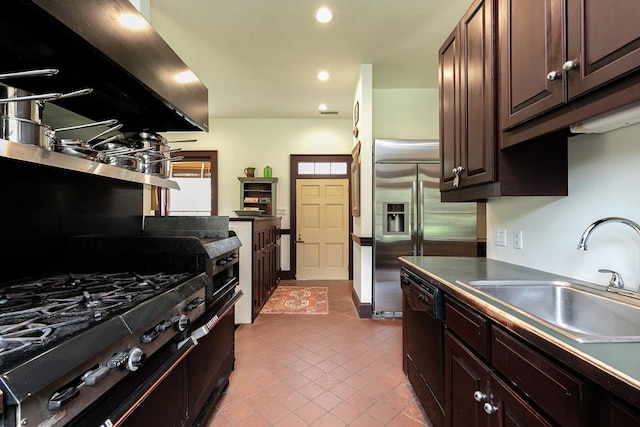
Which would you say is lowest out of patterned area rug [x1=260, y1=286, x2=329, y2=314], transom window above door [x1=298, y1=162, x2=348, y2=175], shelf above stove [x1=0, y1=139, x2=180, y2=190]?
patterned area rug [x1=260, y1=286, x2=329, y2=314]

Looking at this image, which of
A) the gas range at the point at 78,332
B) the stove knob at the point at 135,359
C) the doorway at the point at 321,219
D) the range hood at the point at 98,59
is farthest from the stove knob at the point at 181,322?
the doorway at the point at 321,219

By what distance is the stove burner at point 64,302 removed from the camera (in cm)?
81

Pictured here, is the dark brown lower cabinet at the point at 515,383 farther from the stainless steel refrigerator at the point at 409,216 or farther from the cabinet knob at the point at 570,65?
the stainless steel refrigerator at the point at 409,216

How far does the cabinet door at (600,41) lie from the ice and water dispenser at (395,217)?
8.66ft

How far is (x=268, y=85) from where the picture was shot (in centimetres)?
442

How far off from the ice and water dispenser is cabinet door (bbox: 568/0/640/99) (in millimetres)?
2639

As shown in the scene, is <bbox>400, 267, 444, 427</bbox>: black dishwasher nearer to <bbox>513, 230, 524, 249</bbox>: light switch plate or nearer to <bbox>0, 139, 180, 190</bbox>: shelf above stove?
<bbox>513, 230, 524, 249</bbox>: light switch plate

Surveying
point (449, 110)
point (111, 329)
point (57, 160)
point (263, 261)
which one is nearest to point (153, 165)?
point (57, 160)

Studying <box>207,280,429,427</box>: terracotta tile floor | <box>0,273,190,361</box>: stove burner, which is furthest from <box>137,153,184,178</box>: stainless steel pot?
<box>207,280,429,427</box>: terracotta tile floor

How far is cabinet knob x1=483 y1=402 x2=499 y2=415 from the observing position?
1102mm

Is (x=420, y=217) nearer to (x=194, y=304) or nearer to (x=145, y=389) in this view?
(x=194, y=304)

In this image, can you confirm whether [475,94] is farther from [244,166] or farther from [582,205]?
[244,166]

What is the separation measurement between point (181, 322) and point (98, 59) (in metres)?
1.09

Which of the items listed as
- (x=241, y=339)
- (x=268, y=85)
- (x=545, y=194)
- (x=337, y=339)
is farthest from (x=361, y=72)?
(x=241, y=339)
